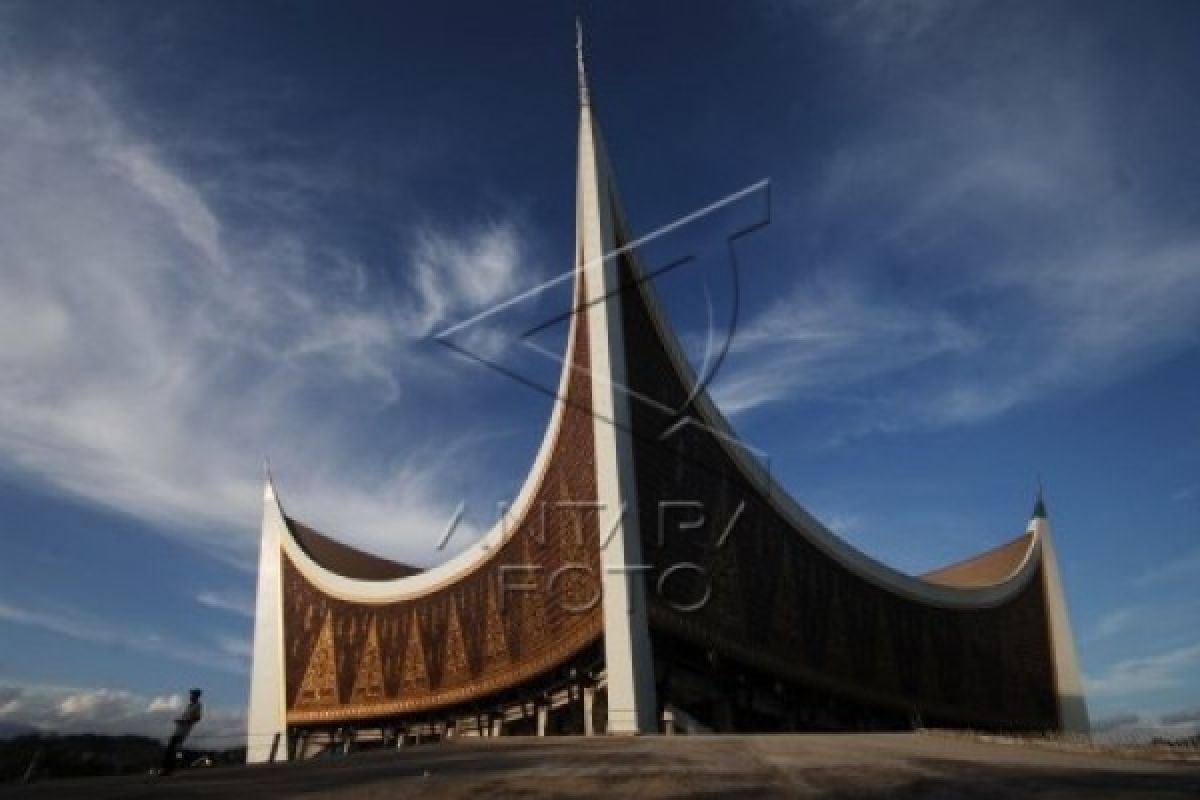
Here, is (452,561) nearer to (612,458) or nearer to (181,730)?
(612,458)

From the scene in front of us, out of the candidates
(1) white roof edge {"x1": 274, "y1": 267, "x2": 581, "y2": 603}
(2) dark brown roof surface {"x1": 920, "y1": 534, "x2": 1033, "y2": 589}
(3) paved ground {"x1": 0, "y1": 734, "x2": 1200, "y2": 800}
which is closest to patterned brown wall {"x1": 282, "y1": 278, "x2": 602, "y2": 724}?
(1) white roof edge {"x1": 274, "y1": 267, "x2": 581, "y2": 603}

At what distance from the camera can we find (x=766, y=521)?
80.1 feet

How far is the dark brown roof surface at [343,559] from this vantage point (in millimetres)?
Answer: 38781

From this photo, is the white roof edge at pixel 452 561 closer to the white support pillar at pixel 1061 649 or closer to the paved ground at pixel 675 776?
the paved ground at pixel 675 776

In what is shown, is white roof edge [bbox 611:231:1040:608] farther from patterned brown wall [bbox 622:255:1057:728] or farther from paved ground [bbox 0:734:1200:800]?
paved ground [bbox 0:734:1200:800]

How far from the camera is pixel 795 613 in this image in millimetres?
24750

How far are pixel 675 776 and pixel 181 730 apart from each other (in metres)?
5.30

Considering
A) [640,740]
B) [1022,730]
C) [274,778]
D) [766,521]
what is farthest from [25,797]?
[1022,730]

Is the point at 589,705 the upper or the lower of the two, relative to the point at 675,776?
upper

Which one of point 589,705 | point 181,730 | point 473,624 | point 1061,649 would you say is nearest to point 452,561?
point 473,624

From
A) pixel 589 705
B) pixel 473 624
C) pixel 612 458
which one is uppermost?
pixel 612 458

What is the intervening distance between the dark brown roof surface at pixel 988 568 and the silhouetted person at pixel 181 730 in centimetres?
3551

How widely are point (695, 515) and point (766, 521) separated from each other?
15.4 ft

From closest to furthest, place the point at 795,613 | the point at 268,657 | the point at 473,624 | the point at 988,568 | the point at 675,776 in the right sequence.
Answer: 1. the point at 675,776
2. the point at 795,613
3. the point at 473,624
4. the point at 268,657
5. the point at 988,568
